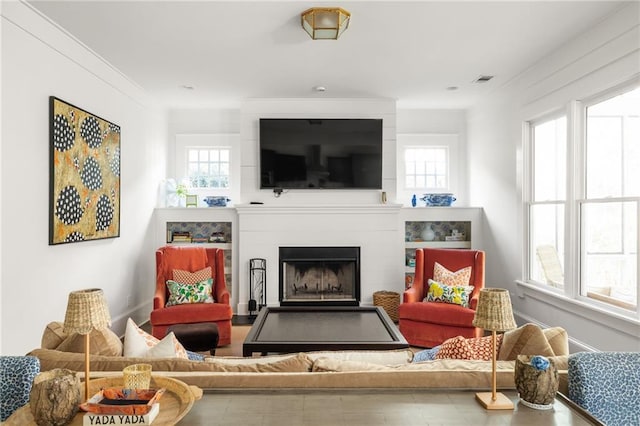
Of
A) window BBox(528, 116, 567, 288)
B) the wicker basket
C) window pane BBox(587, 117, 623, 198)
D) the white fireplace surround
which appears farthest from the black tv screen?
window pane BBox(587, 117, 623, 198)

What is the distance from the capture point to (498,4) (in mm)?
2949

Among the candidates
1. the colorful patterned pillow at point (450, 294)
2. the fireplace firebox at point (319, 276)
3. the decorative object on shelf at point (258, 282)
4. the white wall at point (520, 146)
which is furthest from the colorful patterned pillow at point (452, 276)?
the decorative object on shelf at point (258, 282)

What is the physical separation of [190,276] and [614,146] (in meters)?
3.91

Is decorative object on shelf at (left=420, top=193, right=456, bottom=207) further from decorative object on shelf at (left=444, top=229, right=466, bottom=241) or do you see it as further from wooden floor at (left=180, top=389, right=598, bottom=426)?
wooden floor at (left=180, top=389, right=598, bottom=426)

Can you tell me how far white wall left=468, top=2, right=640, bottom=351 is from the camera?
3.03m

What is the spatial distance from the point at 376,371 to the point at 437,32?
9.33 feet

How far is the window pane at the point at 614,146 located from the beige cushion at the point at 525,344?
1.91 metres

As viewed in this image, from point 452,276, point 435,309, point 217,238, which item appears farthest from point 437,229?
point 217,238

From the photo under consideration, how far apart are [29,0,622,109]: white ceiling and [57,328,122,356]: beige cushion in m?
2.24

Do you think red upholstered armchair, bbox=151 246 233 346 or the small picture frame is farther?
the small picture frame

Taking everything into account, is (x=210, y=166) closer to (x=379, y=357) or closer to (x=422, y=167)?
(x=422, y=167)

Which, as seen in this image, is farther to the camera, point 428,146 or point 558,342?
point 428,146

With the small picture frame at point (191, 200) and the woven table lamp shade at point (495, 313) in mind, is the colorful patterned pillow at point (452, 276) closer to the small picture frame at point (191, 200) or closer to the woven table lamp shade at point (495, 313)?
the woven table lamp shade at point (495, 313)

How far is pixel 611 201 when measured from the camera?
126 inches
